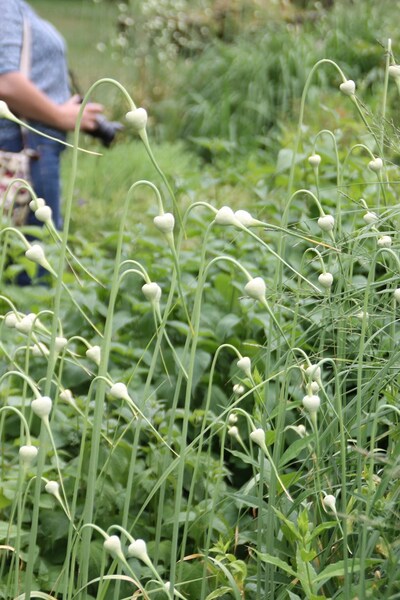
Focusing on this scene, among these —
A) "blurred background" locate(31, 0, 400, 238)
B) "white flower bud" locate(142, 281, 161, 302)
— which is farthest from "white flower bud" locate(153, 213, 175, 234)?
"blurred background" locate(31, 0, 400, 238)

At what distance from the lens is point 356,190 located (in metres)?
2.96

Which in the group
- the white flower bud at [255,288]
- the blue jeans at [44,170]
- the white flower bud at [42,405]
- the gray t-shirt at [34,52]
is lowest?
the blue jeans at [44,170]

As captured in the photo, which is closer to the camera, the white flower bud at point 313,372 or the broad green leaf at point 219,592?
the white flower bud at point 313,372

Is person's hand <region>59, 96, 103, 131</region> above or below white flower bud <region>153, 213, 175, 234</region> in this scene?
below

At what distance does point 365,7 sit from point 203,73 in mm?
1317

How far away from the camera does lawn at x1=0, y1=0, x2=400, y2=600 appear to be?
1399 mm

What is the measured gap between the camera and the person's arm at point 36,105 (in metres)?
3.53

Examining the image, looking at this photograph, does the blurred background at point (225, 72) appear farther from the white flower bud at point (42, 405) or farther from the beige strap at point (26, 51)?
the white flower bud at point (42, 405)

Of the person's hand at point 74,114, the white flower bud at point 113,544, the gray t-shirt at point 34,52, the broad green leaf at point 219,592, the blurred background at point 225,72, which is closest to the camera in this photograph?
the white flower bud at point 113,544

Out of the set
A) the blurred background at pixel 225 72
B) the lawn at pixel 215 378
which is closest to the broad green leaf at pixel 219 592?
the lawn at pixel 215 378

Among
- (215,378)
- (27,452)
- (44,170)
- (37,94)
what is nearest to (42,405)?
(27,452)

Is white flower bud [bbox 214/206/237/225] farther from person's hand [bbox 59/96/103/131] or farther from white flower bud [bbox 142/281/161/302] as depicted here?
person's hand [bbox 59/96/103/131]

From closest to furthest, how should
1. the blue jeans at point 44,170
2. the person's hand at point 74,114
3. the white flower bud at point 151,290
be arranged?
the white flower bud at point 151,290, the person's hand at point 74,114, the blue jeans at point 44,170

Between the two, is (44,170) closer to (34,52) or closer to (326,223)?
(34,52)
